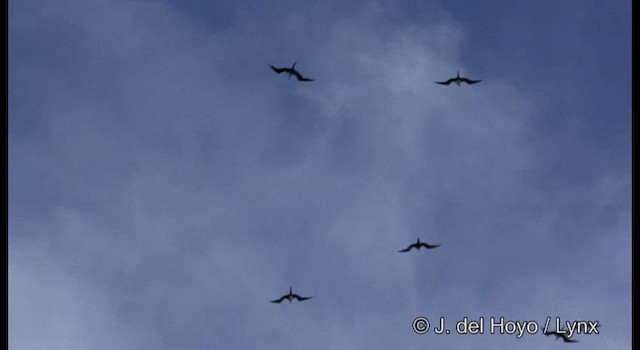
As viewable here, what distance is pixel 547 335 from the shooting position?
491 feet

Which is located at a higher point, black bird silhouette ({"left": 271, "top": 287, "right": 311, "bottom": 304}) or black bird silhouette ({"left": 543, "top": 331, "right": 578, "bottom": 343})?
black bird silhouette ({"left": 271, "top": 287, "right": 311, "bottom": 304})

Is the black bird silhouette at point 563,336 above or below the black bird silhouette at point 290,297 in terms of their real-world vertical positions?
below

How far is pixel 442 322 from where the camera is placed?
153000mm
